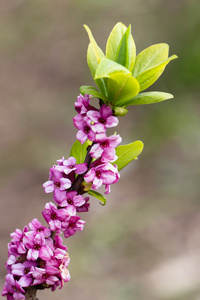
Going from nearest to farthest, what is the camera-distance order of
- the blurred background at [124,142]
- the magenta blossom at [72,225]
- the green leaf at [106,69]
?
the green leaf at [106,69] < the magenta blossom at [72,225] < the blurred background at [124,142]

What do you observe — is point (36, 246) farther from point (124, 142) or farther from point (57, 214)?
point (124, 142)

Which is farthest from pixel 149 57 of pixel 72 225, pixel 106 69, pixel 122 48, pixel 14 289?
pixel 14 289

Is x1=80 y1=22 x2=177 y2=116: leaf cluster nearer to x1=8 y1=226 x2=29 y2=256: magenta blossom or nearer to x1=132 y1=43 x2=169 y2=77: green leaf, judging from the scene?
x1=132 y1=43 x2=169 y2=77: green leaf

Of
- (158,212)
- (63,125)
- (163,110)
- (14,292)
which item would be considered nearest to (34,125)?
(63,125)

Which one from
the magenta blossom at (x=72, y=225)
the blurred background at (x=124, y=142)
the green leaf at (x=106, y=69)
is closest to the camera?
the green leaf at (x=106, y=69)

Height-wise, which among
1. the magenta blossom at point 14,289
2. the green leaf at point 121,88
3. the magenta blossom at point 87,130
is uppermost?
the green leaf at point 121,88

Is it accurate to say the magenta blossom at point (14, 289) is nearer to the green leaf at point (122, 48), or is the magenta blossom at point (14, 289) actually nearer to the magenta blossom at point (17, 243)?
the magenta blossom at point (17, 243)

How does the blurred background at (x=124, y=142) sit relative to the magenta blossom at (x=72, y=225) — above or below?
above

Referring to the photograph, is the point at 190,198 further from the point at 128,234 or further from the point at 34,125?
the point at 34,125

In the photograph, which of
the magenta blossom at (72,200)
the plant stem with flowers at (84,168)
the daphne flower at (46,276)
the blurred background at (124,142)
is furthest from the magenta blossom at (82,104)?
the blurred background at (124,142)
